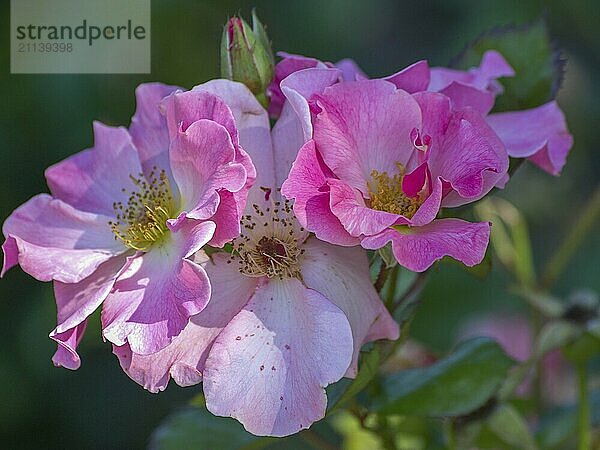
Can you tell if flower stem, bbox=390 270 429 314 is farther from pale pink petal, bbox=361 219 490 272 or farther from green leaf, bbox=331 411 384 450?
green leaf, bbox=331 411 384 450

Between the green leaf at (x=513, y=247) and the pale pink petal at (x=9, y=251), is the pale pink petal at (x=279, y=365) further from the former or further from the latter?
the green leaf at (x=513, y=247)

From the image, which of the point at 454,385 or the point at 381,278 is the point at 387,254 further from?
the point at 454,385

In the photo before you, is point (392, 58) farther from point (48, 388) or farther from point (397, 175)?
point (397, 175)

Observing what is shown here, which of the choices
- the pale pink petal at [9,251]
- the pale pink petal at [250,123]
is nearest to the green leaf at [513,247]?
the pale pink petal at [250,123]

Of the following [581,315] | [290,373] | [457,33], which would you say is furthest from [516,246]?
[457,33]

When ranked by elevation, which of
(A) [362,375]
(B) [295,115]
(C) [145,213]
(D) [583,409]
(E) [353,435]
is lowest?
(E) [353,435]

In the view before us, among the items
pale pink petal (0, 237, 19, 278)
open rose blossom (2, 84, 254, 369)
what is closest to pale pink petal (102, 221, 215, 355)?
open rose blossom (2, 84, 254, 369)

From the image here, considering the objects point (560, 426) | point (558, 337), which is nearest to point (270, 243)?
point (558, 337)

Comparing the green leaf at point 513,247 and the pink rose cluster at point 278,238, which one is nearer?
the pink rose cluster at point 278,238
